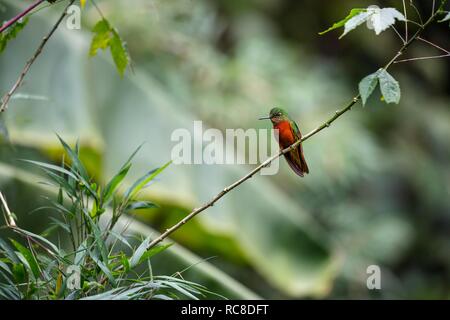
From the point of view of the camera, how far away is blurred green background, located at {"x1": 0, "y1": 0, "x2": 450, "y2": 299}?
4.10 meters

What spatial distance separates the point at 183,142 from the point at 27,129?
1.10m

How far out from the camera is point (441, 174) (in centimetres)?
838

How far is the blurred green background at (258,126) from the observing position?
4.10 metres

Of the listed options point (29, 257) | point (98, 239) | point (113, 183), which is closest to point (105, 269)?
point (98, 239)

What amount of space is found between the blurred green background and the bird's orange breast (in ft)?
2.57

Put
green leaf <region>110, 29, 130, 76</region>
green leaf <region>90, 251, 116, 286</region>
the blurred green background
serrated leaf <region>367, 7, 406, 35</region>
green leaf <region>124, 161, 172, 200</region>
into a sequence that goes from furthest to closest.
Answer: the blurred green background → green leaf <region>110, 29, 130, 76</region> → green leaf <region>124, 161, 172, 200</region> → green leaf <region>90, 251, 116, 286</region> → serrated leaf <region>367, 7, 406, 35</region>

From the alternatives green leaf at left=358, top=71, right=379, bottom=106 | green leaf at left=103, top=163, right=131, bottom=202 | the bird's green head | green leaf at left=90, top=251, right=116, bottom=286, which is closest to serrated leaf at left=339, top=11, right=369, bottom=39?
green leaf at left=358, top=71, right=379, bottom=106

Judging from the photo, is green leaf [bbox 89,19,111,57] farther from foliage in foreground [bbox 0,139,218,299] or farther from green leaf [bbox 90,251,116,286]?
green leaf [bbox 90,251,116,286]

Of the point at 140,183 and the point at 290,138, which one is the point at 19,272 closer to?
the point at 140,183

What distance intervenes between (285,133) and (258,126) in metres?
3.68

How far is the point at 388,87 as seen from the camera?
1.76 m

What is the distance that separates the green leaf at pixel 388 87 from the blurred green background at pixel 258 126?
100cm
